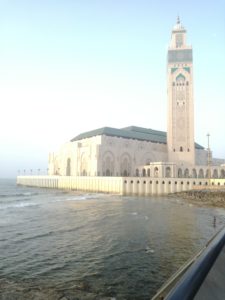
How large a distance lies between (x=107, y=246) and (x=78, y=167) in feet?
278

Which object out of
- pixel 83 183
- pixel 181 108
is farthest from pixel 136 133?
→ pixel 83 183

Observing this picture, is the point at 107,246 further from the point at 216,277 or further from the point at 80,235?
the point at 216,277

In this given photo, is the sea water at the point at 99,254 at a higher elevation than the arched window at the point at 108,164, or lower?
lower

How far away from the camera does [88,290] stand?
1069 cm

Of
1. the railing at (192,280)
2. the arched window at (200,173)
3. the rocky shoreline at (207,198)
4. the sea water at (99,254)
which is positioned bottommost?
the rocky shoreline at (207,198)

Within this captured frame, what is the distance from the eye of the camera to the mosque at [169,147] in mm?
92812

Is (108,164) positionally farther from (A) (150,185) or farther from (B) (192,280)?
(B) (192,280)

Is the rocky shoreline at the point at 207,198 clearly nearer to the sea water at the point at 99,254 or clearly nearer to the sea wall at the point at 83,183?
the sea wall at the point at 83,183

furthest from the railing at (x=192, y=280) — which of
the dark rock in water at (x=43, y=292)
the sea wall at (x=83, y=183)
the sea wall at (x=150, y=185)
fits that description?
the sea wall at (x=83, y=183)

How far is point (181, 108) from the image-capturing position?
314 ft

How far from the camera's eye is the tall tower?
95562 mm

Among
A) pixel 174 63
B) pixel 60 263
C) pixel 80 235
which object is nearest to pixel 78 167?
pixel 174 63

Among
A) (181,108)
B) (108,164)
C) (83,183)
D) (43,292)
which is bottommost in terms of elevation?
(83,183)

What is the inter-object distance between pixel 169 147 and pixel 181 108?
1475cm
